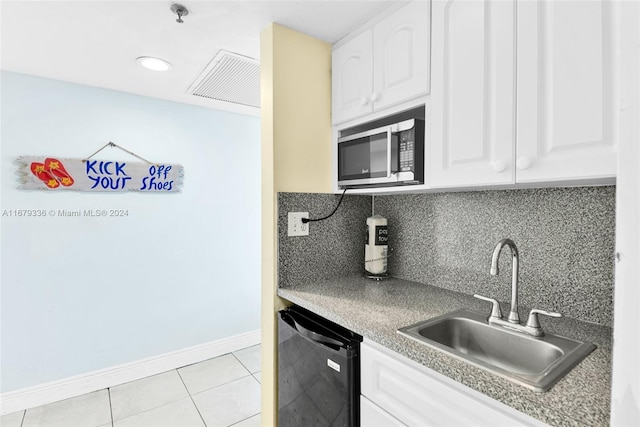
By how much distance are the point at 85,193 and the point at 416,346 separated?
243cm

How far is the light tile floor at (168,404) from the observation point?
1.92 m

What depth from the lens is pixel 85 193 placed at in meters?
2.23

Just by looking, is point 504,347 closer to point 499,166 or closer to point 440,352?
point 440,352

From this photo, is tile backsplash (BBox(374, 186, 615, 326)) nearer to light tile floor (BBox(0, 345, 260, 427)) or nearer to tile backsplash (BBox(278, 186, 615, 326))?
tile backsplash (BBox(278, 186, 615, 326))

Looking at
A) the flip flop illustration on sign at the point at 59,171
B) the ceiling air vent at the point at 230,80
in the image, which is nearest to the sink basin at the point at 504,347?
the ceiling air vent at the point at 230,80

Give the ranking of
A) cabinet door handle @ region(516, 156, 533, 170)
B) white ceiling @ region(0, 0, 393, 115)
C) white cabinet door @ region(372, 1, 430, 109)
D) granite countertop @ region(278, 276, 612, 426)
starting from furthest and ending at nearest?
white ceiling @ region(0, 0, 393, 115) < white cabinet door @ region(372, 1, 430, 109) < cabinet door handle @ region(516, 156, 533, 170) < granite countertop @ region(278, 276, 612, 426)

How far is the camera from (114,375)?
91.0 inches

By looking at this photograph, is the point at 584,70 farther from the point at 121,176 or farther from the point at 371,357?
the point at 121,176

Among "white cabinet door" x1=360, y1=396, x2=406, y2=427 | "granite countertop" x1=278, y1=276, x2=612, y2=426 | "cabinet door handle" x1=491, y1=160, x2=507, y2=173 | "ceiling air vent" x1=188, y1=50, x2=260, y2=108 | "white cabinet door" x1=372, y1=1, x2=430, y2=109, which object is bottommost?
"white cabinet door" x1=360, y1=396, x2=406, y2=427

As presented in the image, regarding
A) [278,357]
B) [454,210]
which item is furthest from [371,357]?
[454,210]

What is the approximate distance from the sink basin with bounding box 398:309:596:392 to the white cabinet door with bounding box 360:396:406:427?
0.27m

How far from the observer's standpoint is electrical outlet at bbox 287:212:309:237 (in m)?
1.62

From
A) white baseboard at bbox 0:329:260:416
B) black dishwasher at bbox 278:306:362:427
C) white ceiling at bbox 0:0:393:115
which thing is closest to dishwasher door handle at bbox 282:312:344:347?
black dishwasher at bbox 278:306:362:427

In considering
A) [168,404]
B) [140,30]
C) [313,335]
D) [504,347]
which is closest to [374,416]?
[313,335]
